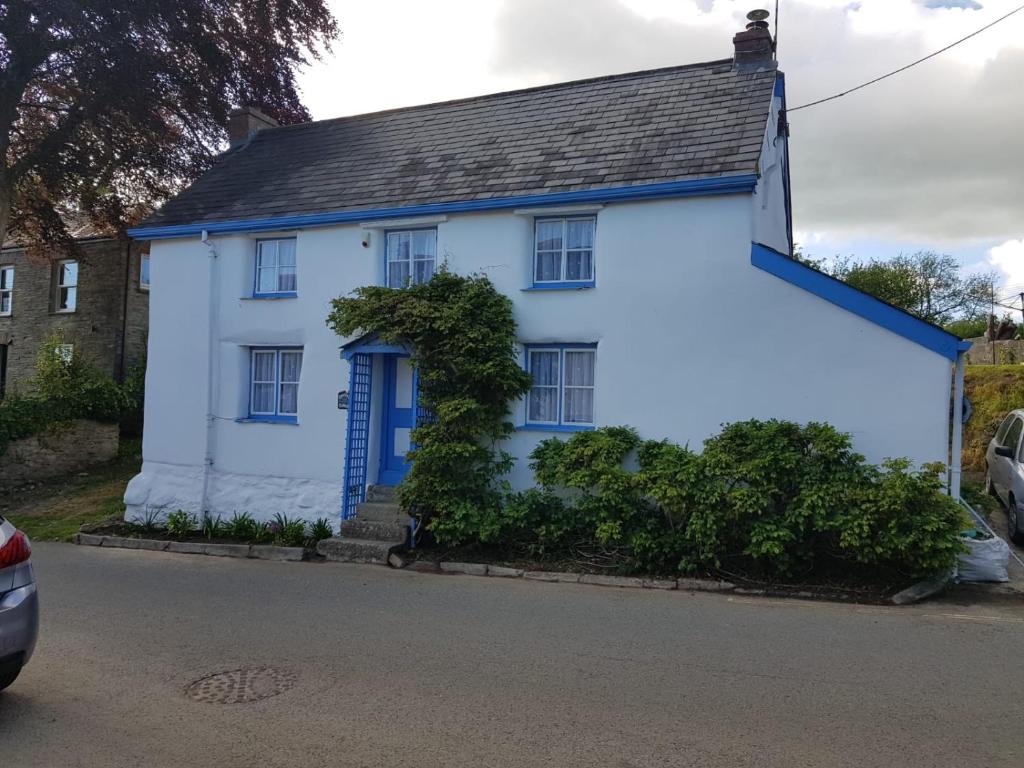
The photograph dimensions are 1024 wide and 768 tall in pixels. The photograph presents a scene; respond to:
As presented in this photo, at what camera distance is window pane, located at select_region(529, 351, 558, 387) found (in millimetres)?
11109

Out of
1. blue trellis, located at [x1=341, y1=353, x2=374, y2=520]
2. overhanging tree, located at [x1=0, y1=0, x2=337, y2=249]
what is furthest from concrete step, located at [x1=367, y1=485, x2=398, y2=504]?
overhanging tree, located at [x1=0, y1=0, x2=337, y2=249]

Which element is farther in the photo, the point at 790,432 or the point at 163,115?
the point at 163,115

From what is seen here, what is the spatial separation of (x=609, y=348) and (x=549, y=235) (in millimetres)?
1950

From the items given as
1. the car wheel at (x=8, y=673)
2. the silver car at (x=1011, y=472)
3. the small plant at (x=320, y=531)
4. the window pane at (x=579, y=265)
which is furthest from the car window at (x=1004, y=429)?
the car wheel at (x=8, y=673)

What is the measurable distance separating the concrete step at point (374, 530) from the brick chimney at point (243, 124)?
30.7 feet

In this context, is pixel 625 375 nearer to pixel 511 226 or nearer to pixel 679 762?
pixel 511 226

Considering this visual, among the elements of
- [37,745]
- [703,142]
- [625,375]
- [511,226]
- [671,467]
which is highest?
[703,142]

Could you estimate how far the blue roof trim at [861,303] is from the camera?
884cm

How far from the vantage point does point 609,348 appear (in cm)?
1062

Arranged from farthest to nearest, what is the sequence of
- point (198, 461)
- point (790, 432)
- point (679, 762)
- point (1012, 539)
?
point (198, 461) < point (1012, 539) < point (790, 432) < point (679, 762)

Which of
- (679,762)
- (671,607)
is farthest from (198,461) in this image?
(679,762)

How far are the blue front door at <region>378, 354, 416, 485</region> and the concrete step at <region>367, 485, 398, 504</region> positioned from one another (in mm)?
169

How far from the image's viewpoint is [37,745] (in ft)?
15.1

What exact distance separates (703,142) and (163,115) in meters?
12.7
